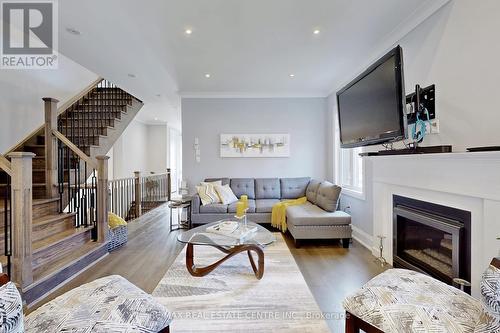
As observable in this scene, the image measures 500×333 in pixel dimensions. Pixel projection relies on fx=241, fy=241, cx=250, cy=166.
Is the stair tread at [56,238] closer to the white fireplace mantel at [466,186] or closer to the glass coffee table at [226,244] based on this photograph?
the glass coffee table at [226,244]

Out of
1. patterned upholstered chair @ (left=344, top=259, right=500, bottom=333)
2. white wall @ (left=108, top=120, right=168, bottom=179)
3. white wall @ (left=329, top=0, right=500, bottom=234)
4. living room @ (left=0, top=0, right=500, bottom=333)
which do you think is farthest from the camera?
white wall @ (left=108, top=120, right=168, bottom=179)

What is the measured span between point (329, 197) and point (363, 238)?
2.58 feet

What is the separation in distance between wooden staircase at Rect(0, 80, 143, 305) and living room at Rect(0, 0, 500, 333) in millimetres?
26

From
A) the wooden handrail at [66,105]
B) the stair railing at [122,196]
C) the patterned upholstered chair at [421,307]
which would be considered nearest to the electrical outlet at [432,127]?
the patterned upholstered chair at [421,307]

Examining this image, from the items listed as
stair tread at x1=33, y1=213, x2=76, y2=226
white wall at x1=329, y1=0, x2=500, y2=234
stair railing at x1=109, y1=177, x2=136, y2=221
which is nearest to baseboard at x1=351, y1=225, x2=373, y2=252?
white wall at x1=329, y1=0, x2=500, y2=234

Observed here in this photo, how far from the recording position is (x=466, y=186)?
1758 millimetres

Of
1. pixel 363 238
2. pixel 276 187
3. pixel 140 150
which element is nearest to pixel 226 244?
pixel 363 238

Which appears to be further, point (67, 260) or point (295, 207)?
point (295, 207)

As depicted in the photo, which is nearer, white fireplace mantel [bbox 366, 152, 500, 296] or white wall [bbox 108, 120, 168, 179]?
white fireplace mantel [bbox 366, 152, 500, 296]

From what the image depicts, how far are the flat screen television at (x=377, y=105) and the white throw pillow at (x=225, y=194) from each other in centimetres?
228

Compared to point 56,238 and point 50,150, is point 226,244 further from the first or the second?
point 50,150

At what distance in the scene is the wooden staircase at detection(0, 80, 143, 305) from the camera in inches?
95.0

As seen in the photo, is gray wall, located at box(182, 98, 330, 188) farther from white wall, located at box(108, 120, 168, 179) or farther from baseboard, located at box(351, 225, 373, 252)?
white wall, located at box(108, 120, 168, 179)

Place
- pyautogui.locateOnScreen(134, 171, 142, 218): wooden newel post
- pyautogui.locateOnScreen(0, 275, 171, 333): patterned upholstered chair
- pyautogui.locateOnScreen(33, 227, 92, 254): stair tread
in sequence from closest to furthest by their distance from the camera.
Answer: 1. pyautogui.locateOnScreen(0, 275, 171, 333): patterned upholstered chair
2. pyautogui.locateOnScreen(33, 227, 92, 254): stair tread
3. pyautogui.locateOnScreen(134, 171, 142, 218): wooden newel post
